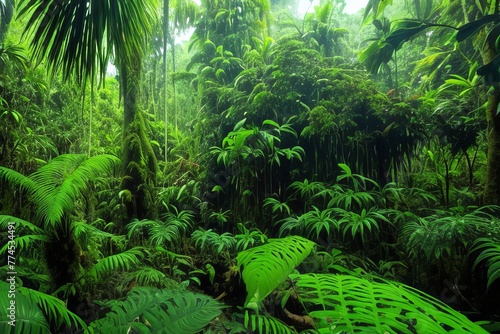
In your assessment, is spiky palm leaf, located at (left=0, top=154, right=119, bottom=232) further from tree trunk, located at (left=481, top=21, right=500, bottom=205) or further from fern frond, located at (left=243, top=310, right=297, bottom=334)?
tree trunk, located at (left=481, top=21, right=500, bottom=205)

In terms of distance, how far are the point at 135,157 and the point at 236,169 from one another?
3.66ft

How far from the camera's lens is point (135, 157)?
9.87 ft

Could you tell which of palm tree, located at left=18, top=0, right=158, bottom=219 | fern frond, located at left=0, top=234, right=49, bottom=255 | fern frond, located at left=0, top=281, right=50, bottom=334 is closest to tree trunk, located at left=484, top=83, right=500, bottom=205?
palm tree, located at left=18, top=0, right=158, bottom=219

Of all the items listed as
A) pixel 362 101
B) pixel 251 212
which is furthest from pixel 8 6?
pixel 362 101

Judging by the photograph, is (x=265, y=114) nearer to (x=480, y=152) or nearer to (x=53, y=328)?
(x=480, y=152)

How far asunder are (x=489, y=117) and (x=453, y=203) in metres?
0.87

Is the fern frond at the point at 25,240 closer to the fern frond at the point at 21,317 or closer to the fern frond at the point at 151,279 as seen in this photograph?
the fern frond at the point at 151,279

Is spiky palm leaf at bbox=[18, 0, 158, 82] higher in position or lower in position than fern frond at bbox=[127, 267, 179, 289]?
higher

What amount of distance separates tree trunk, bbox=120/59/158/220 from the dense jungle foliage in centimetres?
2

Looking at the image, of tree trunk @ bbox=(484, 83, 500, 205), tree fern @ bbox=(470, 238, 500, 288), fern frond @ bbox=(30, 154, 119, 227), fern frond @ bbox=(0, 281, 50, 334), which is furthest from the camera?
tree trunk @ bbox=(484, 83, 500, 205)

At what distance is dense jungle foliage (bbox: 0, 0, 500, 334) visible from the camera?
171 cm

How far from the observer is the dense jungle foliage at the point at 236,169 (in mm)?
1709

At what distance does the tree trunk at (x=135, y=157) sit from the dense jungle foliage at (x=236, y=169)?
0.02m

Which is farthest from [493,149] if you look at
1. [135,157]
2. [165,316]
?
[135,157]
